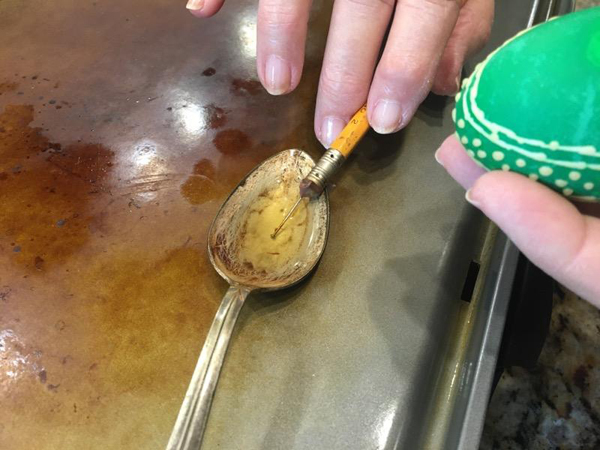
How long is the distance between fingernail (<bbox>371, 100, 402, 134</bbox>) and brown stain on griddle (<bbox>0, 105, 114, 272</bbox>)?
48cm

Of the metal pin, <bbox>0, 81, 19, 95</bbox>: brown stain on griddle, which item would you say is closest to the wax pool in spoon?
the metal pin

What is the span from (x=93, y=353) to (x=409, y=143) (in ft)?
2.12

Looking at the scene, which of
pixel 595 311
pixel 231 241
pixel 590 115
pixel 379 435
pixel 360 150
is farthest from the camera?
pixel 595 311

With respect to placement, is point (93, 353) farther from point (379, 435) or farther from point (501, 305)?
point (501, 305)

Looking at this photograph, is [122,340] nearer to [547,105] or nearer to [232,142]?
[232,142]

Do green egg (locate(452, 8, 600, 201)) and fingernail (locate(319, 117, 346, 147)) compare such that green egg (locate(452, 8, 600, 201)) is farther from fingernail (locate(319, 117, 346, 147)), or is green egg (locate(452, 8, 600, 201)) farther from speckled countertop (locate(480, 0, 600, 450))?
speckled countertop (locate(480, 0, 600, 450))

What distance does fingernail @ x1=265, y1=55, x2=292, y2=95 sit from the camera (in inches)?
31.4

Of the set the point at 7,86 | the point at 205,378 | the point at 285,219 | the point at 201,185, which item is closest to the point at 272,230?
the point at 285,219

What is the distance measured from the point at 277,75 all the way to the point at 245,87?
0.50ft

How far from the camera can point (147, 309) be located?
28.5 inches

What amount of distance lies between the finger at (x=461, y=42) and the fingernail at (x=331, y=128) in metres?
0.20

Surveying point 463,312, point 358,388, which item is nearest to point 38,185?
point 358,388

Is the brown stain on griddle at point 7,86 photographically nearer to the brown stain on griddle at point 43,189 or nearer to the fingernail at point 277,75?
the brown stain on griddle at point 43,189

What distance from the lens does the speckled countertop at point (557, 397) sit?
97cm
